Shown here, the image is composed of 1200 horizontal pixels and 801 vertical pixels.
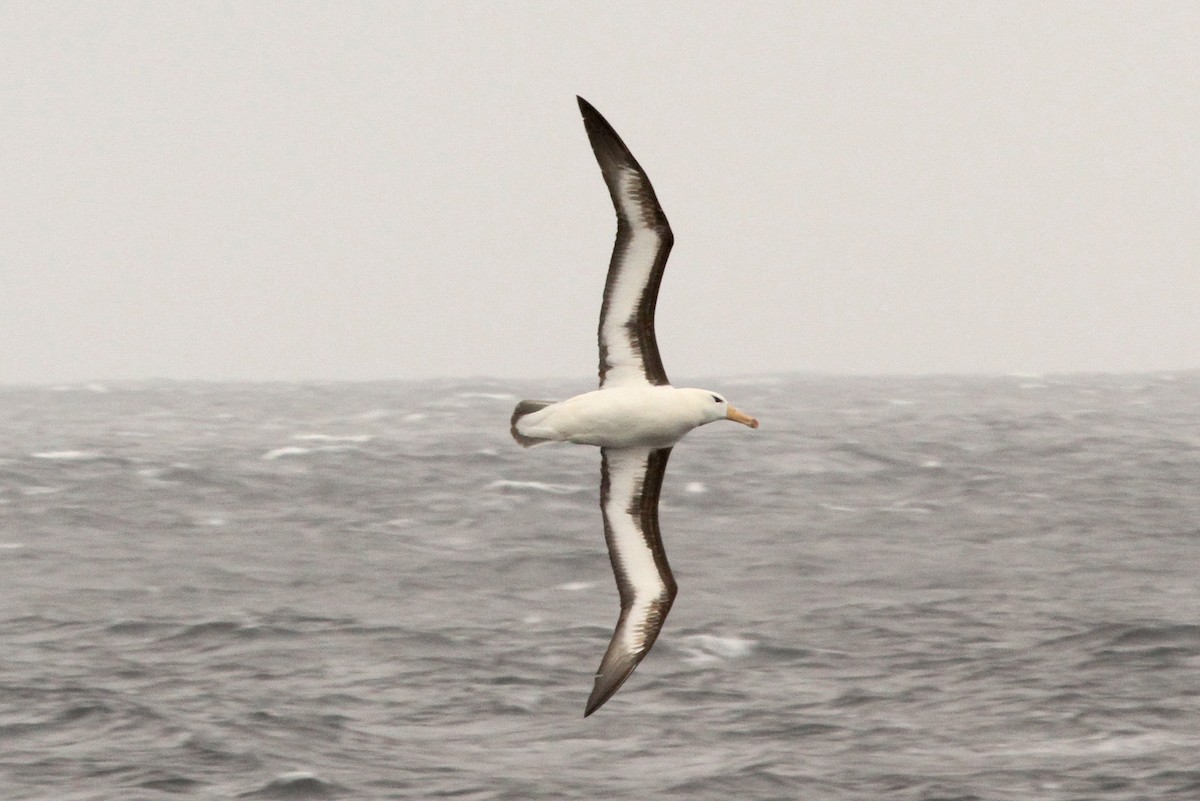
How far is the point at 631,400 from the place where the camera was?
1501 cm

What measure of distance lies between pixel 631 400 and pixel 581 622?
5.95m

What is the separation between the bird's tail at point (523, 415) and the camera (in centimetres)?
1488

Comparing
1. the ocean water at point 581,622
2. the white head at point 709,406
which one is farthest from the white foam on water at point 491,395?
the white head at point 709,406

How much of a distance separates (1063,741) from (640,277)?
5787 millimetres

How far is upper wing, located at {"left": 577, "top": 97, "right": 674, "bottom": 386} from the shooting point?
572 inches

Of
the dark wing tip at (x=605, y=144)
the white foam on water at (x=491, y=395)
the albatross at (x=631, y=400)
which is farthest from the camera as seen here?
the white foam on water at (x=491, y=395)

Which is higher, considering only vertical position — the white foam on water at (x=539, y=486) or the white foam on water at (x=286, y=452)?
the white foam on water at (x=286, y=452)

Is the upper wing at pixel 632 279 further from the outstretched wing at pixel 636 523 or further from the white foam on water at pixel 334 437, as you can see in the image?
the white foam on water at pixel 334 437

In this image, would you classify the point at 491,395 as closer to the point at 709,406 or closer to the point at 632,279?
the point at 632,279

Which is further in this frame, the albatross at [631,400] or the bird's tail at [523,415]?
the bird's tail at [523,415]

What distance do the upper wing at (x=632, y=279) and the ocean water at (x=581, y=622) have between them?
3.53m

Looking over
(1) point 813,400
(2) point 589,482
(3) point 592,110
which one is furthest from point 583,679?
(1) point 813,400

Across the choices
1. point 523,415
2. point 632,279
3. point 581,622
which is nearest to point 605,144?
point 632,279

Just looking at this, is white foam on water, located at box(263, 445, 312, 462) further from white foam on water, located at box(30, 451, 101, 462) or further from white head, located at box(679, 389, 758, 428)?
white head, located at box(679, 389, 758, 428)
